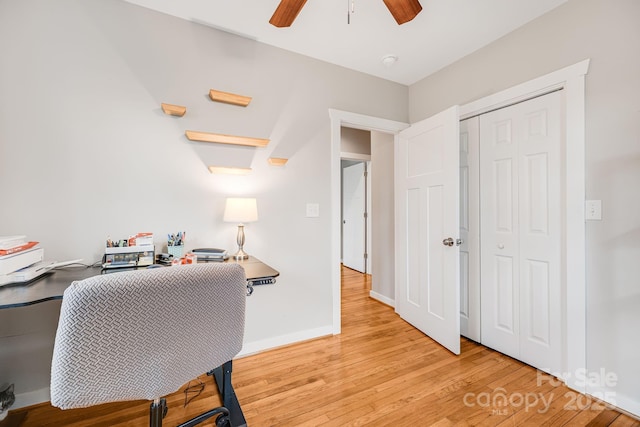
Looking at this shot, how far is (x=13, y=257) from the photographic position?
1.26 metres

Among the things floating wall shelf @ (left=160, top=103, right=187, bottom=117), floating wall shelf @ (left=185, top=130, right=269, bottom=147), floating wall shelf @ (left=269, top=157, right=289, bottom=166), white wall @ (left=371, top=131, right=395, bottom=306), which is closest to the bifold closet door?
white wall @ (left=371, top=131, right=395, bottom=306)

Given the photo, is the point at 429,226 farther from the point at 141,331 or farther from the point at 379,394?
the point at 141,331

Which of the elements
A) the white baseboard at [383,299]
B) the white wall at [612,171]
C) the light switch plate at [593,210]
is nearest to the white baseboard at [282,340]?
the white baseboard at [383,299]

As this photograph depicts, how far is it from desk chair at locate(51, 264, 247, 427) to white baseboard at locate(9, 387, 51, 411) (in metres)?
1.12

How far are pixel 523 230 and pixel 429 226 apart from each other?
67 centimetres

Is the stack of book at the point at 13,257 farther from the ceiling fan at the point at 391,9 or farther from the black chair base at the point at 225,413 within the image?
the ceiling fan at the point at 391,9

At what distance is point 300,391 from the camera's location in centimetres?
171

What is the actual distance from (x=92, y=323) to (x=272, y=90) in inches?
78.4

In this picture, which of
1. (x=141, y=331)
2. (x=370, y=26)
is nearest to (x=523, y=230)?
(x=370, y=26)

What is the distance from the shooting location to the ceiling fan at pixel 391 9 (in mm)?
1381

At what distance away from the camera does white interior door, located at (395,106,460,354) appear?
6.97 ft

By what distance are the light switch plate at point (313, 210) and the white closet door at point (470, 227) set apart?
1.29 metres

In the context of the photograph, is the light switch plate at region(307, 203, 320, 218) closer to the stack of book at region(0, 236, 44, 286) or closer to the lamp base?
the lamp base

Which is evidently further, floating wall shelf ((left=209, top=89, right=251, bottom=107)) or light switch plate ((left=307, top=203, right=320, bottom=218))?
light switch plate ((left=307, top=203, right=320, bottom=218))
